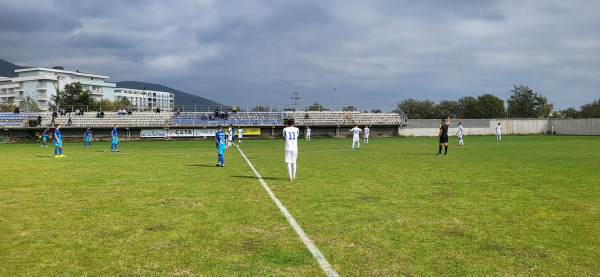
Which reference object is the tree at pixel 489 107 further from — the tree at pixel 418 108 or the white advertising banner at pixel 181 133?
the white advertising banner at pixel 181 133

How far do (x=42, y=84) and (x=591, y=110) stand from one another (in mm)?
138437

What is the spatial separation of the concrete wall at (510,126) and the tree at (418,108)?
143 feet

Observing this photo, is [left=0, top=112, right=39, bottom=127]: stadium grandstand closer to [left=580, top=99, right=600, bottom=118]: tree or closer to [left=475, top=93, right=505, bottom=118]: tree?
[left=475, top=93, right=505, bottom=118]: tree

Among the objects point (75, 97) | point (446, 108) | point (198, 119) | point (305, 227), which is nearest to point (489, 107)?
point (446, 108)

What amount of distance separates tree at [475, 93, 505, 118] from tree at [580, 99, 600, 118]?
16.9 meters

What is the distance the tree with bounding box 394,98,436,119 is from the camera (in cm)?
11090

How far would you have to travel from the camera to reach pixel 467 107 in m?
106

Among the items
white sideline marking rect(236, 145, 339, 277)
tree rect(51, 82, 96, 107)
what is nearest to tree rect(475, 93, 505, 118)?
tree rect(51, 82, 96, 107)

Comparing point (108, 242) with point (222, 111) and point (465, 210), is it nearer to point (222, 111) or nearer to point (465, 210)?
point (465, 210)

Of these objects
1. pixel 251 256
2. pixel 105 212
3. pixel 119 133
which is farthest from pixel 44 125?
pixel 251 256

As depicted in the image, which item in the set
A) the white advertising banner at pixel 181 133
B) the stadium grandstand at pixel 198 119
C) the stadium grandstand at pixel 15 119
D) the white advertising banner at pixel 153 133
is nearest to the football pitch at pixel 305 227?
the white advertising banner at pixel 181 133

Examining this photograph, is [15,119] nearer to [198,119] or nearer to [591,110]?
[198,119]

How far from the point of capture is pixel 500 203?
8.30 metres

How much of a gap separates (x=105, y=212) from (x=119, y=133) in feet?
163
